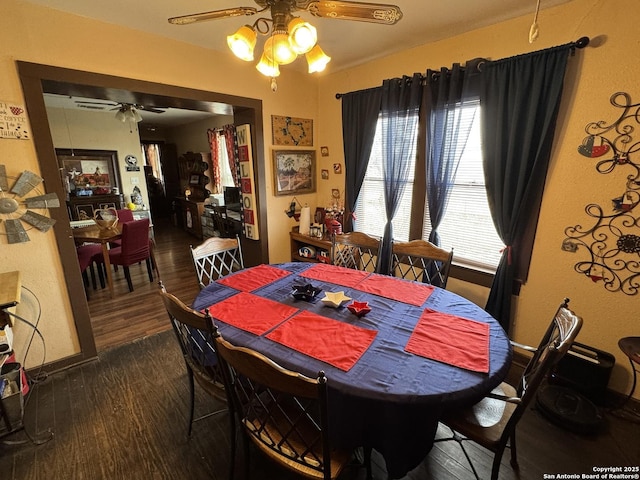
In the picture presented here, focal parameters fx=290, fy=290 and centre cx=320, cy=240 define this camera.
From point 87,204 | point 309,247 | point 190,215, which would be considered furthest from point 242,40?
point 190,215

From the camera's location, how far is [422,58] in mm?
2445

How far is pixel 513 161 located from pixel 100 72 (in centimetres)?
296

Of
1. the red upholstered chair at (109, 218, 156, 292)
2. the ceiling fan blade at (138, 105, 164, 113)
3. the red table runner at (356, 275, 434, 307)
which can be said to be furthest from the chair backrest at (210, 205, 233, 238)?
the red table runner at (356, 275, 434, 307)

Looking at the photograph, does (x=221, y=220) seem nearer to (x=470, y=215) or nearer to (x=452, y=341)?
(x=470, y=215)

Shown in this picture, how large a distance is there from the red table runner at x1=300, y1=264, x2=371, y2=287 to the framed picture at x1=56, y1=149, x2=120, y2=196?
16.5ft

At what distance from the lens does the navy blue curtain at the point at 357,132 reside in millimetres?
2795

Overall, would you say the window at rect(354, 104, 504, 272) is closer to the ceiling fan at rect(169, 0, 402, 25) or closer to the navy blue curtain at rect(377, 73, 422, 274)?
the navy blue curtain at rect(377, 73, 422, 274)

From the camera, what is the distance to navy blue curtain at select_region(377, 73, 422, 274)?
251cm

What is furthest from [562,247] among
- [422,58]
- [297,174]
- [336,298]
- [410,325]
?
[297,174]

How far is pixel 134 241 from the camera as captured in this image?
351 cm

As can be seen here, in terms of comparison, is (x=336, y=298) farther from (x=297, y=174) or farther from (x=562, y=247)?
(x=297, y=174)

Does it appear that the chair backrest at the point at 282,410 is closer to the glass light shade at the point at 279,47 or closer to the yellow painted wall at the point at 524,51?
the glass light shade at the point at 279,47

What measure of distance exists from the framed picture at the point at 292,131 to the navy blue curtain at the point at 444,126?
4.42ft

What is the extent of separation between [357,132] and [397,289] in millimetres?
1786
